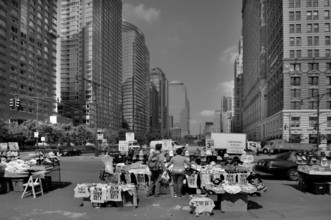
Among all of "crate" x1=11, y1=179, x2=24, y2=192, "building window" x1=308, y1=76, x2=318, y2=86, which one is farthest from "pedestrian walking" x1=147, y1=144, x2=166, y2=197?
"building window" x1=308, y1=76, x2=318, y2=86

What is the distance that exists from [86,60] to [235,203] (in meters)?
159

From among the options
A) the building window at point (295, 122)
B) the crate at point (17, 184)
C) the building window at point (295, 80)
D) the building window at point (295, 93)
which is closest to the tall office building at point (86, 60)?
the building window at point (295, 80)

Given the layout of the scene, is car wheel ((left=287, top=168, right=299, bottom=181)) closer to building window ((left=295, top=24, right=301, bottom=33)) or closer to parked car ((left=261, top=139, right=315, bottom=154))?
parked car ((left=261, top=139, right=315, bottom=154))

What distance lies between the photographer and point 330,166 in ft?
42.7

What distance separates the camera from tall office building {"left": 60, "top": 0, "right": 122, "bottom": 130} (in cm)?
15750

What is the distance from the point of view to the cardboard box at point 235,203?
968 cm

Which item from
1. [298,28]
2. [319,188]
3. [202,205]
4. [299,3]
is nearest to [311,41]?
[298,28]

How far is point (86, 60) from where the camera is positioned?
16138 cm

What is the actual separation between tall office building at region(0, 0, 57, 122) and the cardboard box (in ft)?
279

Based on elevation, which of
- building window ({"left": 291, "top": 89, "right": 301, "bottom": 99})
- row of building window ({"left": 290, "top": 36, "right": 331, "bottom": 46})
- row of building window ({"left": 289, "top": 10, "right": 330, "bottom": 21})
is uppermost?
row of building window ({"left": 289, "top": 10, "right": 330, "bottom": 21})

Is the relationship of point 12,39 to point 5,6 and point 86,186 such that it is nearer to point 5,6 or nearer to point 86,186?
point 5,6

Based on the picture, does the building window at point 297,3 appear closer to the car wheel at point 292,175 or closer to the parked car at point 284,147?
the parked car at point 284,147

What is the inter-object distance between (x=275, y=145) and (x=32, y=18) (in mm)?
98520

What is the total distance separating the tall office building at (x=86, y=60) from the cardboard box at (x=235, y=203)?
482 feet
